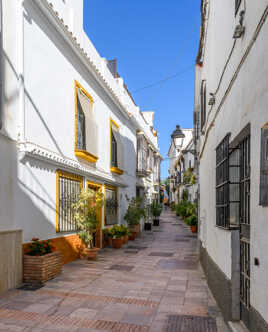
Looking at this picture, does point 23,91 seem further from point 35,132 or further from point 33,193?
point 33,193

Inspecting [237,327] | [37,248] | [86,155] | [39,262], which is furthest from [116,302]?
[86,155]

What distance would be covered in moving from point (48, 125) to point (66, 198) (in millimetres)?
2186

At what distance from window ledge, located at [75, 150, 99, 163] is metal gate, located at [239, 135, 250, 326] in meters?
6.26

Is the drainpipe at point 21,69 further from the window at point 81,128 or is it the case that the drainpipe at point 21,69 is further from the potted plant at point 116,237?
the potted plant at point 116,237

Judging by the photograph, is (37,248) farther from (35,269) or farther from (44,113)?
(44,113)

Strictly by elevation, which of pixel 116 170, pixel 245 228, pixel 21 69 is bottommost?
pixel 245 228

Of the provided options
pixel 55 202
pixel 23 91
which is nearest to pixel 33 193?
pixel 55 202

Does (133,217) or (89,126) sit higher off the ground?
(89,126)

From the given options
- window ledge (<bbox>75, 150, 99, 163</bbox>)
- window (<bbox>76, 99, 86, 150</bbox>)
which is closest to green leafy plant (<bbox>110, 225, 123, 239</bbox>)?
window ledge (<bbox>75, 150, 99, 163</bbox>)

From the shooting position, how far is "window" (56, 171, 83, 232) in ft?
27.4

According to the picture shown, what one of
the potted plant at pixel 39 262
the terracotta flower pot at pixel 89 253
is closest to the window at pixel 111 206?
the terracotta flower pot at pixel 89 253

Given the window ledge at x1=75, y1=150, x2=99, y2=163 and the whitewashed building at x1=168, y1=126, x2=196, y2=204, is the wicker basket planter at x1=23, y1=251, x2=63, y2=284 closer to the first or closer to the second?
the window ledge at x1=75, y1=150, x2=99, y2=163

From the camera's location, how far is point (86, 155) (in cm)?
996

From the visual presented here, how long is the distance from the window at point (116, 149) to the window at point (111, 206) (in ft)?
A: 2.97
